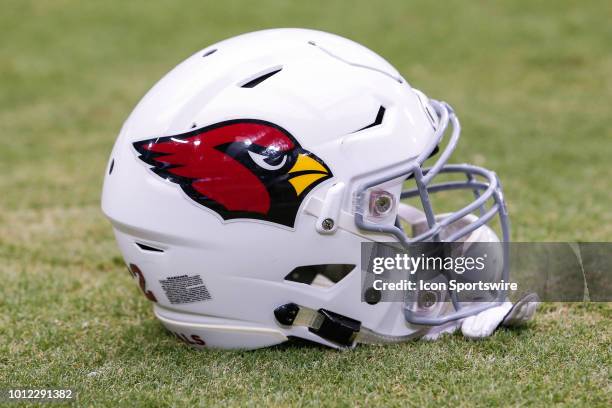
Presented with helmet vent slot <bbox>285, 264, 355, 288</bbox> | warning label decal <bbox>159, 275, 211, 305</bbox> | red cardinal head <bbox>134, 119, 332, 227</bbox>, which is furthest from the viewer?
helmet vent slot <bbox>285, 264, 355, 288</bbox>

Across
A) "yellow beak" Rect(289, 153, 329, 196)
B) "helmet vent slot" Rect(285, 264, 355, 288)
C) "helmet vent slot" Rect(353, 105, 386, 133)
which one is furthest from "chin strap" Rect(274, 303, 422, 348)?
"helmet vent slot" Rect(353, 105, 386, 133)

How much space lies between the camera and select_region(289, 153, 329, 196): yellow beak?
2586mm

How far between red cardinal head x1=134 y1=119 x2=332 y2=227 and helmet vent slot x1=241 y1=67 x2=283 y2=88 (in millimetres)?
140

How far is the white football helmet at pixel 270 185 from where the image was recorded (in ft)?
8.52

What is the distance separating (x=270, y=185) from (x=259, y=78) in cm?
38

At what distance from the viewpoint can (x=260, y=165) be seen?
2584 millimetres

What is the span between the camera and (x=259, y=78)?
2.68 meters

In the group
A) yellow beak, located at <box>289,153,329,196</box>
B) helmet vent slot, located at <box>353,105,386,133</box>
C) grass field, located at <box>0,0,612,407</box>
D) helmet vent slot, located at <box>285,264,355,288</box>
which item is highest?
helmet vent slot, located at <box>353,105,386,133</box>

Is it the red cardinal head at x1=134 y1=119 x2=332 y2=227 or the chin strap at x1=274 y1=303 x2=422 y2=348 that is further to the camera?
the chin strap at x1=274 y1=303 x2=422 y2=348

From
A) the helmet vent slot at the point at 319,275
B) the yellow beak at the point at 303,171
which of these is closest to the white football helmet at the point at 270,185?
the yellow beak at the point at 303,171

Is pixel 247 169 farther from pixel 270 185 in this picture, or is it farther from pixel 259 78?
pixel 259 78

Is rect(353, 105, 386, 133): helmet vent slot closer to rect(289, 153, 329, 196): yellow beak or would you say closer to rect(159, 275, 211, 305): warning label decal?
rect(289, 153, 329, 196): yellow beak

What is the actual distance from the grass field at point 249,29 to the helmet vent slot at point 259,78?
3.09 feet

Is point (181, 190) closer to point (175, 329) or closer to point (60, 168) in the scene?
point (175, 329)
